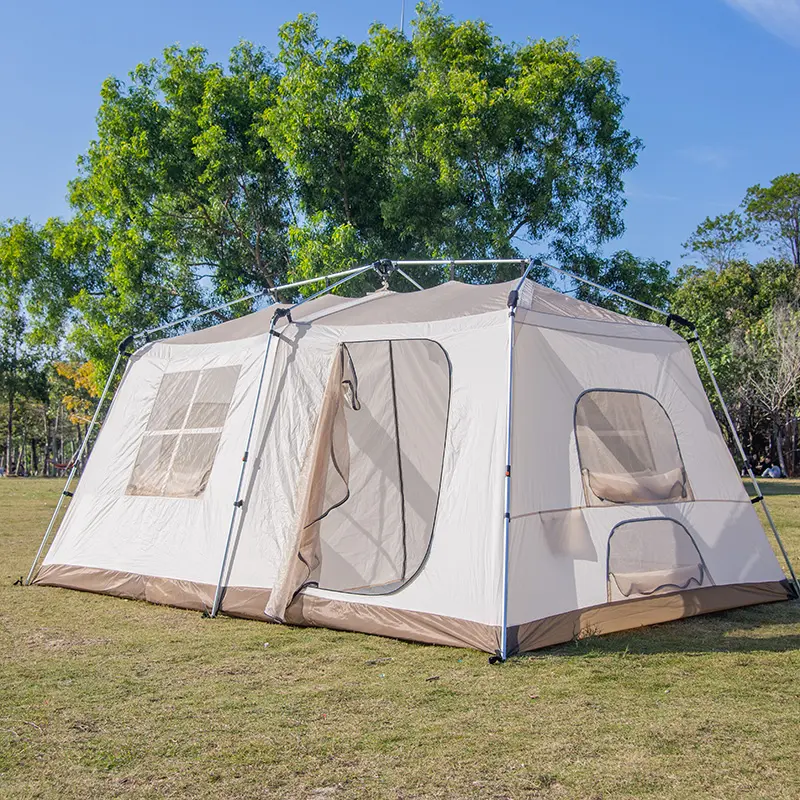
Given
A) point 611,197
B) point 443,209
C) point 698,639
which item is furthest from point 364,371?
point 611,197

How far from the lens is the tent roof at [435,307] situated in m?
5.46

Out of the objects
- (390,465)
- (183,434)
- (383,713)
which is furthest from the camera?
(390,465)

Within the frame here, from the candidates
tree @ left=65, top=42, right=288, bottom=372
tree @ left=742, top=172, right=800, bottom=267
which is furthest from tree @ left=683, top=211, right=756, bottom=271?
tree @ left=65, top=42, right=288, bottom=372

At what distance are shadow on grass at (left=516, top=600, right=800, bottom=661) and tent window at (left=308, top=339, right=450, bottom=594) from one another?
5.78 ft

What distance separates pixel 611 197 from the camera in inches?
637

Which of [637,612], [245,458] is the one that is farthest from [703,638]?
[245,458]

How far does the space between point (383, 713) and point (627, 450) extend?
99.1 inches

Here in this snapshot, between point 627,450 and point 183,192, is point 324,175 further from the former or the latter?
point 627,450

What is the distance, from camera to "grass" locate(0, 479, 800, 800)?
2.99m

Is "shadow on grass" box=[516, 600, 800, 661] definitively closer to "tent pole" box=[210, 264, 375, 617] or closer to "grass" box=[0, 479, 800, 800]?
"grass" box=[0, 479, 800, 800]

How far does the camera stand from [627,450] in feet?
18.1

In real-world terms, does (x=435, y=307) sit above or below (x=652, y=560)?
above

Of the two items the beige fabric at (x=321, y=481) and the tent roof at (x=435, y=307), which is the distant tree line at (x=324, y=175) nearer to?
the tent roof at (x=435, y=307)

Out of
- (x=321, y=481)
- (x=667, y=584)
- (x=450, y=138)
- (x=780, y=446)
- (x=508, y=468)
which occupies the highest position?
(x=450, y=138)
